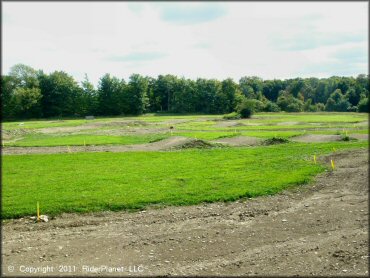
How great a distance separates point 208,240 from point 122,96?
11012 cm

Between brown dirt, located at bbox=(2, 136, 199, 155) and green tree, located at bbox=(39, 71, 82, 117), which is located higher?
green tree, located at bbox=(39, 71, 82, 117)

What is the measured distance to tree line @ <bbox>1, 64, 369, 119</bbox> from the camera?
102062 mm

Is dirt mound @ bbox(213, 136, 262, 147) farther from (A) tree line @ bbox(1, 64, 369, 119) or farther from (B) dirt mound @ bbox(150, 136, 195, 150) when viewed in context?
(A) tree line @ bbox(1, 64, 369, 119)

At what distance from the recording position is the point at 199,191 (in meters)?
16.5

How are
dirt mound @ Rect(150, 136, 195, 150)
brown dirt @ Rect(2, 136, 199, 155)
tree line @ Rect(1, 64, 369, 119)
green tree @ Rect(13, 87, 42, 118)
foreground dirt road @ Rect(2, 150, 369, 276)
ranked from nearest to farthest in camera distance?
foreground dirt road @ Rect(2, 150, 369, 276) → brown dirt @ Rect(2, 136, 199, 155) → dirt mound @ Rect(150, 136, 195, 150) → green tree @ Rect(13, 87, 42, 118) → tree line @ Rect(1, 64, 369, 119)

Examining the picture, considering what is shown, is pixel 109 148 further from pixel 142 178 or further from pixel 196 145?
pixel 142 178

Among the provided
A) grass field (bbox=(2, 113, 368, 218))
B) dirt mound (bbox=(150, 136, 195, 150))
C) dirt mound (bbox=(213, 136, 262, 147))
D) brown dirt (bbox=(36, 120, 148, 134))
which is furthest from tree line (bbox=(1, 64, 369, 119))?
grass field (bbox=(2, 113, 368, 218))

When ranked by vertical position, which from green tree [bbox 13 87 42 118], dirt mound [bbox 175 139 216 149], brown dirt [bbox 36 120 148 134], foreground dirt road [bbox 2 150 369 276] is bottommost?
foreground dirt road [bbox 2 150 369 276]

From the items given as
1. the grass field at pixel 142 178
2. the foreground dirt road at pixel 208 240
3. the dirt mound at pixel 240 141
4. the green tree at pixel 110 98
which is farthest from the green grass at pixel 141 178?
the green tree at pixel 110 98

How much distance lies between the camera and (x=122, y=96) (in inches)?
4628

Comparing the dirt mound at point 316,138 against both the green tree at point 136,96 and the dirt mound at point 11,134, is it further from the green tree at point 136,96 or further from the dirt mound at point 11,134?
the green tree at point 136,96

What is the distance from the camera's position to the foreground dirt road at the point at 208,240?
9289mm

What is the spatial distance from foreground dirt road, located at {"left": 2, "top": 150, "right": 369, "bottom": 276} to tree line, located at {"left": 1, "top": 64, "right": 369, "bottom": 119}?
84675 mm

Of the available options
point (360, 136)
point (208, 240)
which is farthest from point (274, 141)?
point (208, 240)
